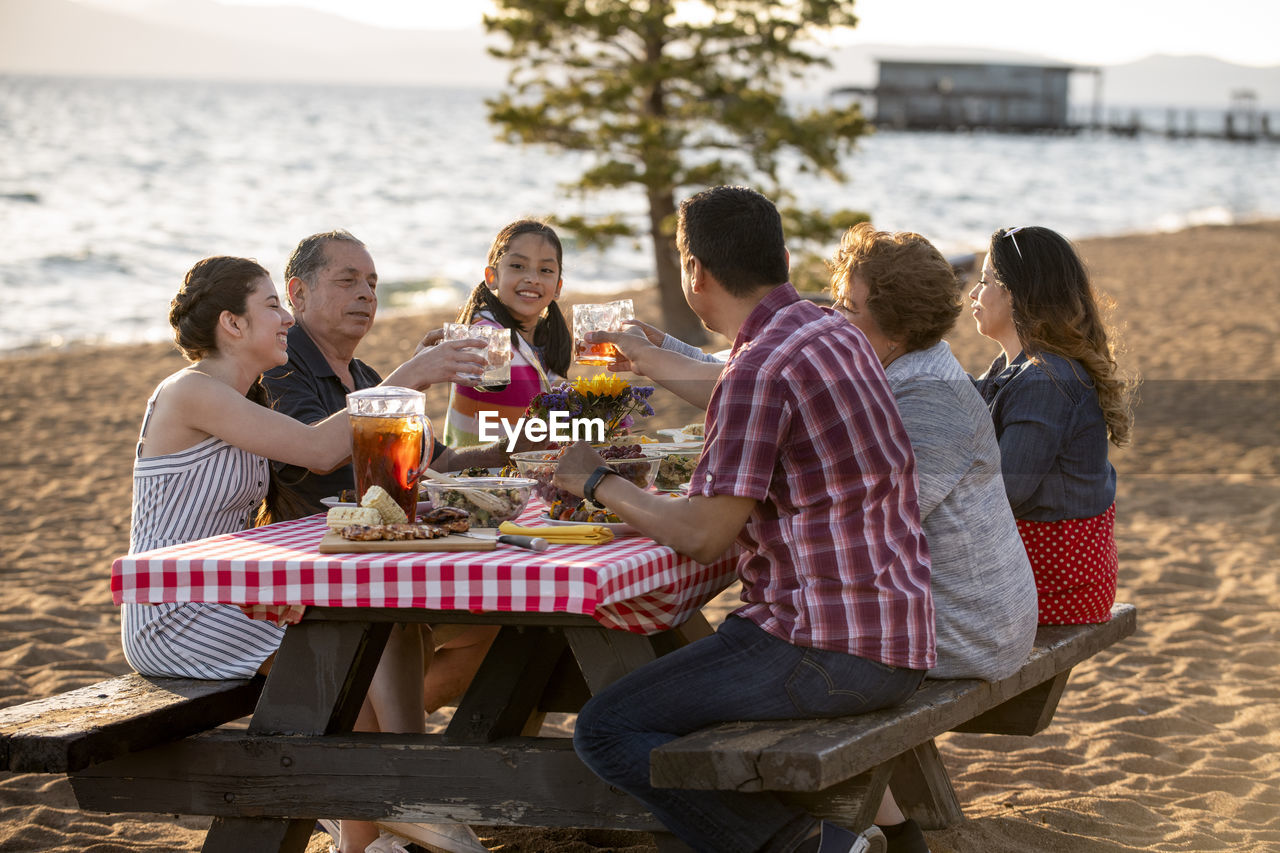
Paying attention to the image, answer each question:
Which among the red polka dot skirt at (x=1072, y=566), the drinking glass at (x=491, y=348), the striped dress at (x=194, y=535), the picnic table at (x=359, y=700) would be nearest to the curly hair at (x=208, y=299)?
the striped dress at (x=194, y=535)

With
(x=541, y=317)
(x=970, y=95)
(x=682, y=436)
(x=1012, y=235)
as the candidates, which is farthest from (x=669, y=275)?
(x=970, y=95)

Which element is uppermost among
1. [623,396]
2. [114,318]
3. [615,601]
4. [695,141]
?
[695,141]

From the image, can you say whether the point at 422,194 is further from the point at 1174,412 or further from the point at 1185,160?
the point at 1185,160

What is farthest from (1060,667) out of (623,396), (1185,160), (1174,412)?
(1185,160)

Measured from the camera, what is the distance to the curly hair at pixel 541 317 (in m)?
4.74

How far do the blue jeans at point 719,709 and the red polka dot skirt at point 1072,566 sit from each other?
1070mm

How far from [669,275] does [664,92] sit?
1845mm

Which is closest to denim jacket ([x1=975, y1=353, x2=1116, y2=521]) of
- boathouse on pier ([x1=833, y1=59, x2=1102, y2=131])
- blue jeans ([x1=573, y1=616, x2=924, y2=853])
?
blue jeans ([x1=573, y1=616, x2=924, y2=853])

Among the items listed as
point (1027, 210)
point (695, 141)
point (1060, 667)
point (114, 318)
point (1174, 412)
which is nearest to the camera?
point (1060, 667)

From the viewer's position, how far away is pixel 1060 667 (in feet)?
11.4

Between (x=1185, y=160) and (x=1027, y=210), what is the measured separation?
3945 cm

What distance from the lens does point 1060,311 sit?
368 centimetres

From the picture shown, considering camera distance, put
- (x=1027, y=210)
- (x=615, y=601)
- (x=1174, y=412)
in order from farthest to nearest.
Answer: (x=1027, y=210) < (x=1174, y=412) < (x=615, y=601)

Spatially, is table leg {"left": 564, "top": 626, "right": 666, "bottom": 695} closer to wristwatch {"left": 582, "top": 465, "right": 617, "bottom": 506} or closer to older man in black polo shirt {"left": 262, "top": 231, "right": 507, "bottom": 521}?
wristwatch {"left": 582, "top": 465, "right": 617, "bottom": 506}
